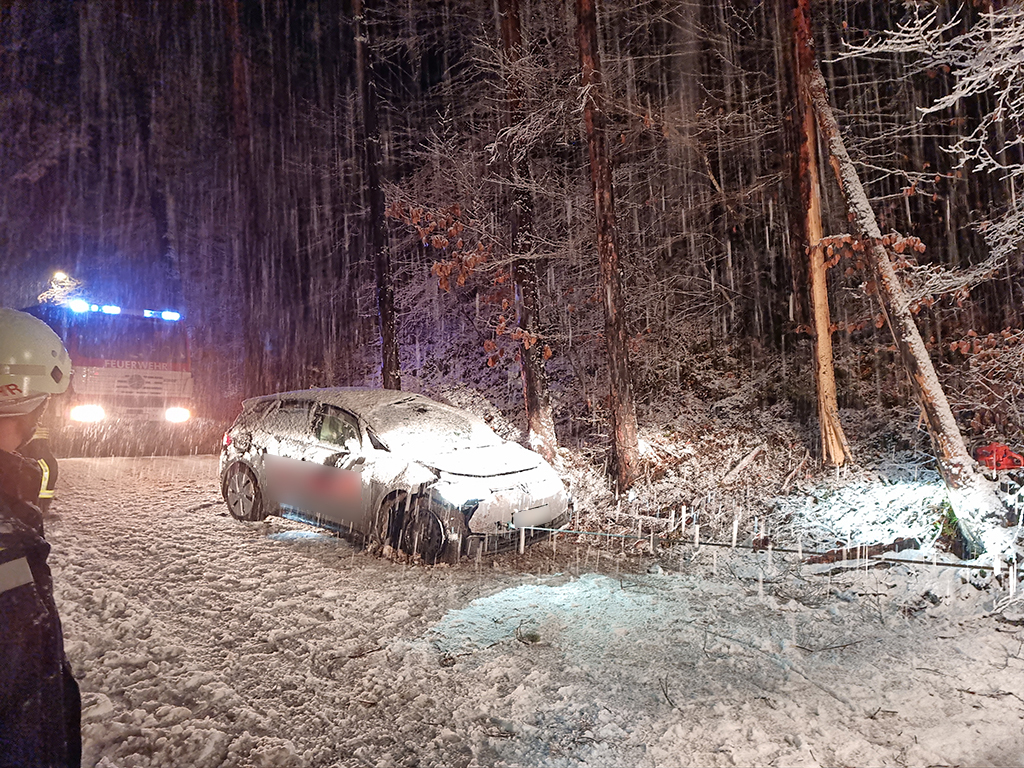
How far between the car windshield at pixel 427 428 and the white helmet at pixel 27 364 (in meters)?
3.52

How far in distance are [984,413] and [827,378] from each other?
1.89 m

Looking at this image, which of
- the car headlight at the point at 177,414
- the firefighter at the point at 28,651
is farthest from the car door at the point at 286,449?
the car headlight at the point at 177,414

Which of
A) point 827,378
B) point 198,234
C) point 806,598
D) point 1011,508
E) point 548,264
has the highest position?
point 198,234

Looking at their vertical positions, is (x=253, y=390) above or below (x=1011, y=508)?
above

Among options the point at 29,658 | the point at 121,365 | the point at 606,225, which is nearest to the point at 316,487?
the point at 29,658

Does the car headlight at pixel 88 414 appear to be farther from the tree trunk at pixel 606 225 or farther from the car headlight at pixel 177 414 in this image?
the tree trunk at pixel 606 225

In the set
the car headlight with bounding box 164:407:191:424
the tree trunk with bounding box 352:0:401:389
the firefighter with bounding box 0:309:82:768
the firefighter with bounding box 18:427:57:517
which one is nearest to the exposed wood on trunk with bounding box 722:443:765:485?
the tree trunk with bounding box 352:0:401:389

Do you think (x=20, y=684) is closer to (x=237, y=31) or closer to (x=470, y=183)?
(x=470, y=183)

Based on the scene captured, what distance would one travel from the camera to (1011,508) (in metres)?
5.53

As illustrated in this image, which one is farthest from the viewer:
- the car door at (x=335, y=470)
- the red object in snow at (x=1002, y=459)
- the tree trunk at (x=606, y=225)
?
the tree trunk at (x=606, y=225)

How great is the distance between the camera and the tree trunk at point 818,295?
857cm

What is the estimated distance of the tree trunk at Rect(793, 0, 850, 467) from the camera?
28.1ft

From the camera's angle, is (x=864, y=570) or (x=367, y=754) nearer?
(x=367, y=754)

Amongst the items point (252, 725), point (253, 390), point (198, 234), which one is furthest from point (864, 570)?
point (198, 234)
